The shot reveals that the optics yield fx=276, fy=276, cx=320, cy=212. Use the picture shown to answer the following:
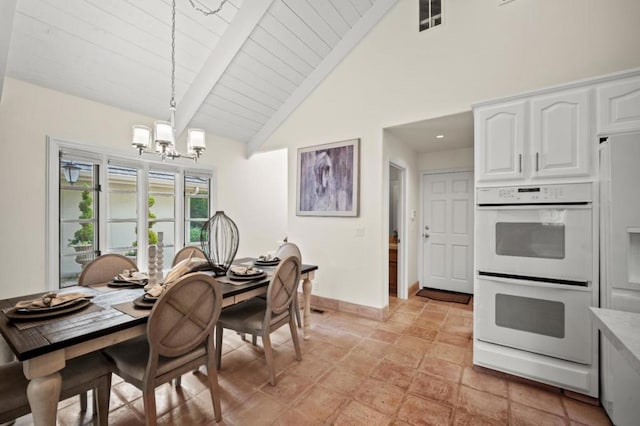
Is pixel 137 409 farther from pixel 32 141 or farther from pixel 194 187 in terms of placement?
pixel 194 187

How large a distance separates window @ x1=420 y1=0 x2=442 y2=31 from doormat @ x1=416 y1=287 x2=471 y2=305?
3.61 meters

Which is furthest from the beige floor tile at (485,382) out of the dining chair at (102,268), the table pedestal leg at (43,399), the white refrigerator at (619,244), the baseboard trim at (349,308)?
the dining chair at (102,268)

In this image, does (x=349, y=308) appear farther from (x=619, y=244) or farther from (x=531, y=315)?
(x=619, y=244)

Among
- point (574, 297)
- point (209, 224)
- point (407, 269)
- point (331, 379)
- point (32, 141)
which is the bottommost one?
point (331, 379)

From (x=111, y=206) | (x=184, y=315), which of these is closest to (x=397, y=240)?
(x=184, y=315)

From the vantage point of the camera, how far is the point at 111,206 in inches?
128

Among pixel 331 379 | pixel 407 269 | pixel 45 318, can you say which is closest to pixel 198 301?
pixel 45 318

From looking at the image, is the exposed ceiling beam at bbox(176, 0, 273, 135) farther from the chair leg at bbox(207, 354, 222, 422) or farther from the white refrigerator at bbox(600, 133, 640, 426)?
the white refrigerator at bbox(600, 133, 640, 426)

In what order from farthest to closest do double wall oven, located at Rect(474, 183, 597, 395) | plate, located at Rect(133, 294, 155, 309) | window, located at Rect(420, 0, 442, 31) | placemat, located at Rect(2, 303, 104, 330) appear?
window, located at Rect(420, 0, 442, 31) → double wall oven, located at Rect(474, 183, 597, 395) → plate, located at Rect(133, 294, 155, 309) → placemat, located at Rect(2, 303, 104, 330)

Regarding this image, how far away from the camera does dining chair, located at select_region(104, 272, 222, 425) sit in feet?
4.81

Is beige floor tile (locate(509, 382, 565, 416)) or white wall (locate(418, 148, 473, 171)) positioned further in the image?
white wall (locate(418, 148, 473, 171))

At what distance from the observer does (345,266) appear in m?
3.73

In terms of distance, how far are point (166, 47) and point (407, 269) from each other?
4.17m

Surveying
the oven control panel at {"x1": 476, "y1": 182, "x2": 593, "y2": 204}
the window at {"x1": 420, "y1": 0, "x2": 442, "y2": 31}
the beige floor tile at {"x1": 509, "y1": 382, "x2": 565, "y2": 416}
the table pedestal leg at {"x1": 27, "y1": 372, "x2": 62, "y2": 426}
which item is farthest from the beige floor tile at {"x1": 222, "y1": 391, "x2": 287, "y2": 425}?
the window at {"x1": 420, "y1": 0, "x2": 442, "y2": 31}
